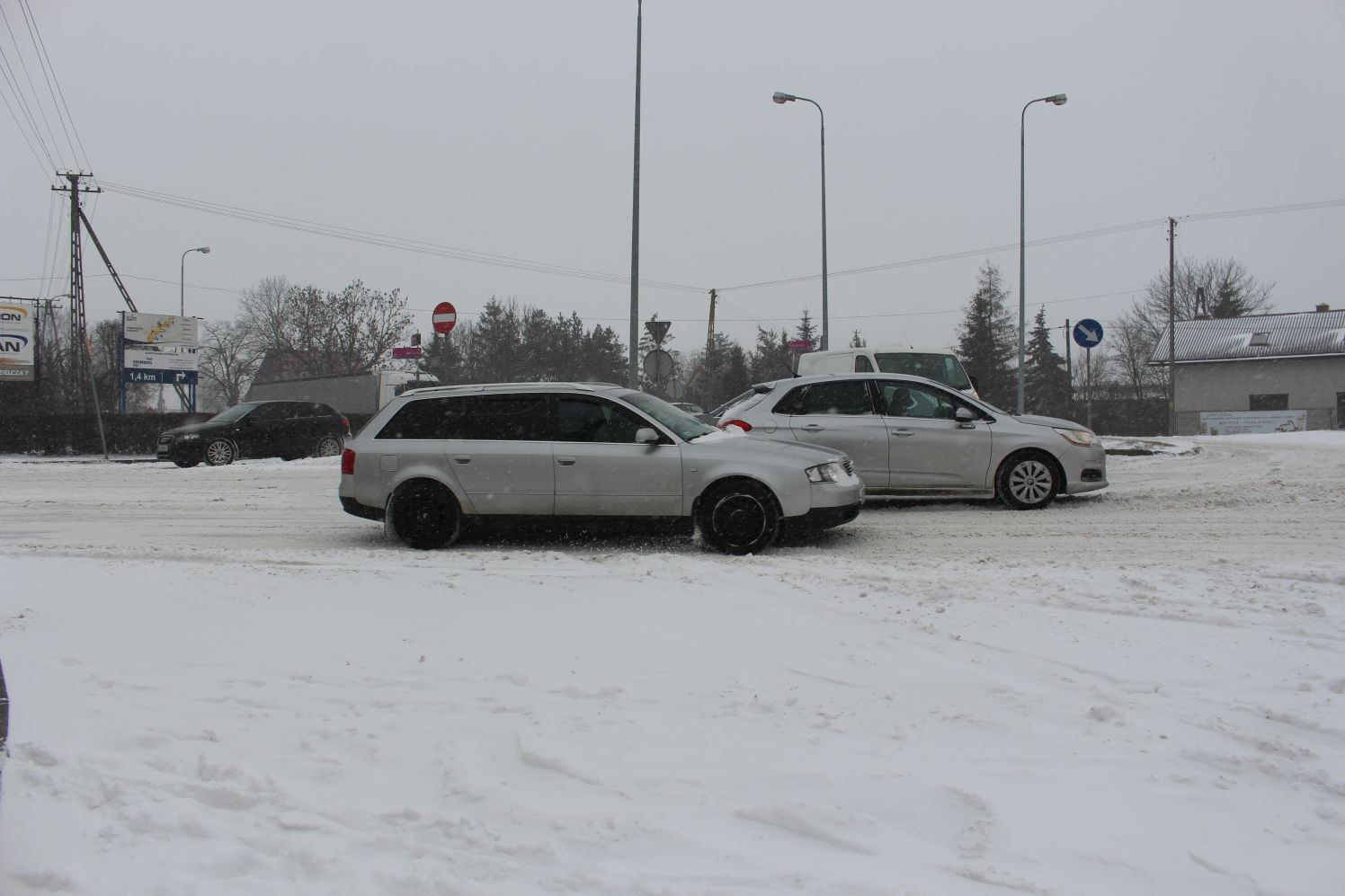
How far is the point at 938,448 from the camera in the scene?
33.6 feet

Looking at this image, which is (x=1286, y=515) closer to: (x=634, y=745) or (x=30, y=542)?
(x=634, y=745)

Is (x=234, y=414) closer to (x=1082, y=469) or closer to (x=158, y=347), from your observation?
(x=1082, y=469)

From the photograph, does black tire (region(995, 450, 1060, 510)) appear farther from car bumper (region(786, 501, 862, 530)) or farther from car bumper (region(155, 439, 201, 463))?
car bumper (region(155, 439, 201, 463))

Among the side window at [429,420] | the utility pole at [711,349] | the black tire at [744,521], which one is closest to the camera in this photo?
the black tire at [744,521]

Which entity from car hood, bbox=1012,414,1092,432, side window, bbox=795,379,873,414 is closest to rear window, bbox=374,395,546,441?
side window, bbox=795,379,873,414

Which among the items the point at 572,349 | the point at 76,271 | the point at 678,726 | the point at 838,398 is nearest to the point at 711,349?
the point at 572,349

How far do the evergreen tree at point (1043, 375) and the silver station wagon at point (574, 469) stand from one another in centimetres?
6119

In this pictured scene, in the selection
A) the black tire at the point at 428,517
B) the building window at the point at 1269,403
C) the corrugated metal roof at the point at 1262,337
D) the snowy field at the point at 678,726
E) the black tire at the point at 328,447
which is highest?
the corrugated metal roof at the point at 1262,337

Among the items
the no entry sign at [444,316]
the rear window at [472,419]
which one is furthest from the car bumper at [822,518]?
the no entry sign at [444,316]

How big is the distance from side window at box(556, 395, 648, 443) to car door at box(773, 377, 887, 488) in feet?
9.43

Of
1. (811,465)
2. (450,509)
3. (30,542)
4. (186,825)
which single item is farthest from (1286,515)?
(30,542)

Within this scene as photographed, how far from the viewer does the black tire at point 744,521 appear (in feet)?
25.5

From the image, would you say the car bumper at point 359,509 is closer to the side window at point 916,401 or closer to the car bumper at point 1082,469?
the side window at point 916,401

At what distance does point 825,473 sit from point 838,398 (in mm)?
2674
